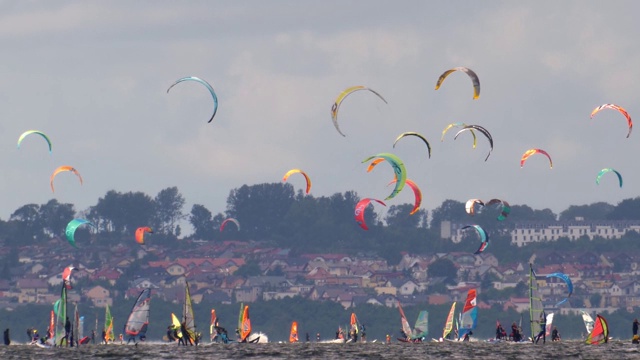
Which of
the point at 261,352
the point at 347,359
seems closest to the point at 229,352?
the point at 261,352

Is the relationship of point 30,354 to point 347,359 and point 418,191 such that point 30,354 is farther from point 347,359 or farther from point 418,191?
point 418,191

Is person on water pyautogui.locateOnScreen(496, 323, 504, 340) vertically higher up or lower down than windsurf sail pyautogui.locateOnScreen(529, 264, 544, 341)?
lower down

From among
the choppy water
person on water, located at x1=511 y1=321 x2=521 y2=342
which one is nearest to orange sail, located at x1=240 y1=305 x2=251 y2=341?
the choppy water

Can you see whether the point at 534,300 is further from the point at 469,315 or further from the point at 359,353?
the point at 359,353

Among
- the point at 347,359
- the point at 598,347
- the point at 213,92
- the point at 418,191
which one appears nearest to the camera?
the point at 347,359

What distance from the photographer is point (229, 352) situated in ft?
300

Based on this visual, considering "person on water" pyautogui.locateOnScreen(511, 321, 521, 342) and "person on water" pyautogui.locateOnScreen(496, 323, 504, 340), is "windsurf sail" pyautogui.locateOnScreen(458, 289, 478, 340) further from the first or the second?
"person on water" pyautogui.locateOnScreen(511, 321, 521, 342)

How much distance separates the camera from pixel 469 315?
348 ft

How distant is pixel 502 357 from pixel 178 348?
20700 mm

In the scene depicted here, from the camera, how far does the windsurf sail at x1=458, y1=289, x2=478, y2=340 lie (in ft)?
346

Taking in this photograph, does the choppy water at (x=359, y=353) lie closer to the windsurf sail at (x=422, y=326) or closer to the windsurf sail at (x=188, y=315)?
the windsurf sail at (x=188, y=315)

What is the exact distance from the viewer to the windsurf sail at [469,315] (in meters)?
105

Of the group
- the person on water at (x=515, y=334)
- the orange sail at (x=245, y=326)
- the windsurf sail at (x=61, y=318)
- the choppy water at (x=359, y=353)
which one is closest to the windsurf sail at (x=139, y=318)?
the choppy water at (x=359, y=353)

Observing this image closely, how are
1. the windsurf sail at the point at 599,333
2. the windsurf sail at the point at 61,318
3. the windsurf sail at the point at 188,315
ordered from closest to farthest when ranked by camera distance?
the windsurf sail at the point at 61,318, the windsurf sail at the point at 188,315, the windsurf sail at the point at 599,333
